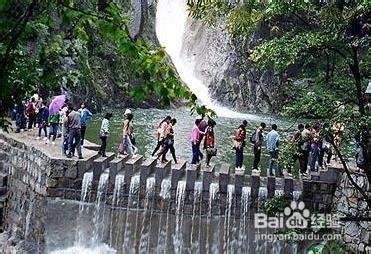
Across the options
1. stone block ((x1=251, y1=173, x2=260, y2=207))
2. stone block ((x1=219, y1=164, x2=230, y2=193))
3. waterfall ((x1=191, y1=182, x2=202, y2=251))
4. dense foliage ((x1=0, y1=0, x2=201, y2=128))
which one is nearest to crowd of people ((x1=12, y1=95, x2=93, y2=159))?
waterfall ((x1=191, y1=182, x2=202, y2=251))

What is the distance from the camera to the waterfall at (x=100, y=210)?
10008 millimetres

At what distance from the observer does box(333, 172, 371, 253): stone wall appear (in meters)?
7.34

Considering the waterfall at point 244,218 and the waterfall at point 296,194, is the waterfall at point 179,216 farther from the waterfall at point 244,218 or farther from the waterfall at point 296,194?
the waterfall at point 296,194

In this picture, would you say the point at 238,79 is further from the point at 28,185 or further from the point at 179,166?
the point at 28,185

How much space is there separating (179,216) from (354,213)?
3509 mm

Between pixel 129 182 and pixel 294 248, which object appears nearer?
pixel 294 248

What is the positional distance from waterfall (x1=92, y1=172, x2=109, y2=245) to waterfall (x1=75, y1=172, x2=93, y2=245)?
198 mm

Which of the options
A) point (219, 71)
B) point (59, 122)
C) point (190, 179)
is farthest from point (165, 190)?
point (219, 71)

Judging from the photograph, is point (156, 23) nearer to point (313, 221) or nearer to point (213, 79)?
point (213, 79)

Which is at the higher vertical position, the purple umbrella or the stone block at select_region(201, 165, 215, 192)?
the purple umbrella

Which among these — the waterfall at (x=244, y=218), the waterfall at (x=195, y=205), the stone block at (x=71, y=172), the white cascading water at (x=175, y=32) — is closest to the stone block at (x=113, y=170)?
the stone block at (x=71, y=172)

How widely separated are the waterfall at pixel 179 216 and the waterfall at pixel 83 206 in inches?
73.8

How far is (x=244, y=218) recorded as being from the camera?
A: 374 inches

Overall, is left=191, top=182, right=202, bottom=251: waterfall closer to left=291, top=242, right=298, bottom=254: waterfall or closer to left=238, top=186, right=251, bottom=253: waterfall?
left=238, top=186, right=251, bottom=253: waterfall
